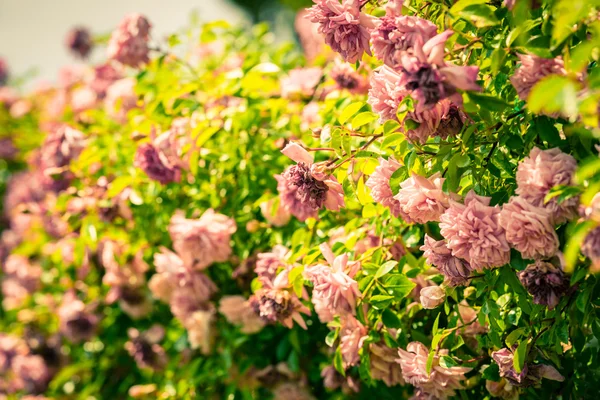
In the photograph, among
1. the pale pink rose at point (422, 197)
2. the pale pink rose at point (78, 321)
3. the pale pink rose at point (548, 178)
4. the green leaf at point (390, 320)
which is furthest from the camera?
the pale pink rose at point (78, 321)

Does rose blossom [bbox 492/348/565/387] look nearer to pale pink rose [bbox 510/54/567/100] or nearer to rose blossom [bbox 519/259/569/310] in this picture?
rose blossom [bbox 519/259/569/310]

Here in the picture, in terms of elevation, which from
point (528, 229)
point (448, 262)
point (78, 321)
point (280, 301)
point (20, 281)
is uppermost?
point (528, 229)

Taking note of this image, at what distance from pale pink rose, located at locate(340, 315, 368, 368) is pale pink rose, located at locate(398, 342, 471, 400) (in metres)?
0.11

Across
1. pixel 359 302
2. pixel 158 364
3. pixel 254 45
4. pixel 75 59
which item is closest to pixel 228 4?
pixel 75 59

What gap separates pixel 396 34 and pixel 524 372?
1.96 ft

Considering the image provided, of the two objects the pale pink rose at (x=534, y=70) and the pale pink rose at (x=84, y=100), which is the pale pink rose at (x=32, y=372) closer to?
the pale pink rose at (x=84, y=100)

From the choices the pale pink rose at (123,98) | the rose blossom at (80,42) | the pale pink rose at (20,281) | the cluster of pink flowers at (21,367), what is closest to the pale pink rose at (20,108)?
the rose blossom at (80,42)

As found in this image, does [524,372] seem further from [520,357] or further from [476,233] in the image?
[476,233]

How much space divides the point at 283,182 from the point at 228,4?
357 inches

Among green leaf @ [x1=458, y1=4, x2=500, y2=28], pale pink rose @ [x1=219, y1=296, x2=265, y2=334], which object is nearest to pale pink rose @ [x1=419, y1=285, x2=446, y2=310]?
green leaf @ [x1=458, y1=4, x2=500, y2=28]

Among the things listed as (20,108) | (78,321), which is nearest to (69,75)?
(20,108)

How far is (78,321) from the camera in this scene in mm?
2215

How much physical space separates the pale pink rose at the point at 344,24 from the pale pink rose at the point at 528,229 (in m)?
0.36

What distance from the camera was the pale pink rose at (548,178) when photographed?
83 centimetres
